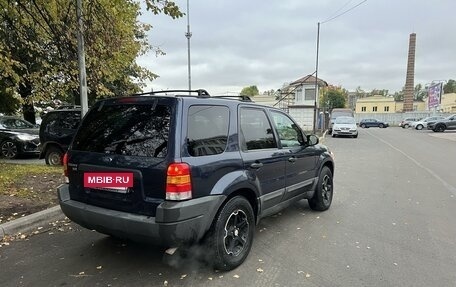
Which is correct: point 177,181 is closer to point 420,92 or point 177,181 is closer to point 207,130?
point 207,130

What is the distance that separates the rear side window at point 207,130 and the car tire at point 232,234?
611mm

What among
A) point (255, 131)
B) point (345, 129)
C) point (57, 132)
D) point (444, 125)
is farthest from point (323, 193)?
point (444, 125)

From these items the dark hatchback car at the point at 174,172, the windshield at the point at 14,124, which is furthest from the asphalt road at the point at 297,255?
the windshield at the point at 14,124

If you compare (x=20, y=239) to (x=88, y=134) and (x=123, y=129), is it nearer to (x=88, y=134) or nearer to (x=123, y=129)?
(x=88, y=134)

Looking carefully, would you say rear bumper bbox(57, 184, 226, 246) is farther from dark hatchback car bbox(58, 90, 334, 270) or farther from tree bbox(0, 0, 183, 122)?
tree bbox(0, 0, 183, 122)

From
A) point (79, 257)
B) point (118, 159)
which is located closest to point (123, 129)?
point (118, 159)

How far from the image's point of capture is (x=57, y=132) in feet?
32.6

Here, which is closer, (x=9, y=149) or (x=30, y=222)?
(x=30, y=222)

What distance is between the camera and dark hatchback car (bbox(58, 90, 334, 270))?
10.6 ft

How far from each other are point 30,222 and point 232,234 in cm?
305

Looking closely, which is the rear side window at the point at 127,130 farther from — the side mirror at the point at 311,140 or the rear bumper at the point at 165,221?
the side mirror at the point at 311,140

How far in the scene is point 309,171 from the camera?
17.9 ft

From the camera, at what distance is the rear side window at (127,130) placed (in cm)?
336

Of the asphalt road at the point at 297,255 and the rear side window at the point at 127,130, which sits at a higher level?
the rear side window at the point at 127,130
